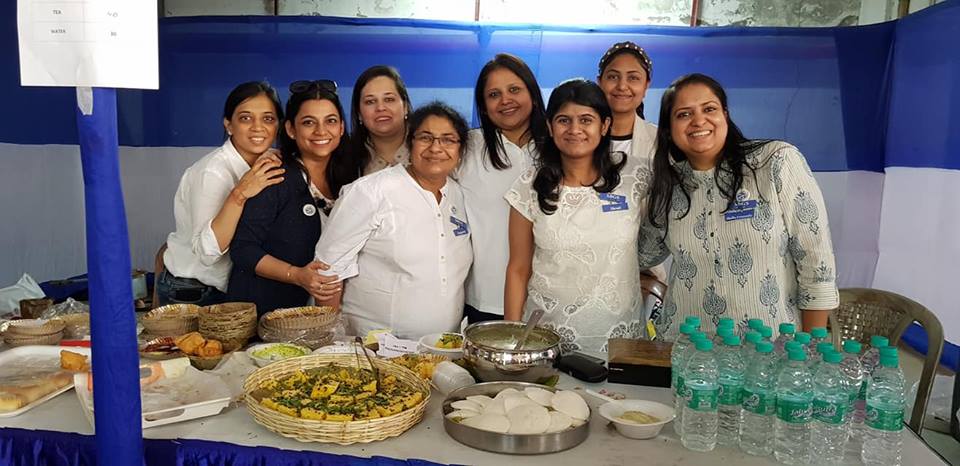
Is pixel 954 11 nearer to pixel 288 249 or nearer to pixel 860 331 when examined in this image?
pixel 860 331

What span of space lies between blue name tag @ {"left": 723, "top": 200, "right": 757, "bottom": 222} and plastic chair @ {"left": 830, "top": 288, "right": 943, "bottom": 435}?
1.04 metres

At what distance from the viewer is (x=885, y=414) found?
1.39 m

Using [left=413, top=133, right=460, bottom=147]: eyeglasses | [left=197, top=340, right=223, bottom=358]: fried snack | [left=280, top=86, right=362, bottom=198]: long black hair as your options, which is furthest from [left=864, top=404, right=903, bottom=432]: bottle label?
[left=280, top=86, right=362, bottom=198]: long black hair

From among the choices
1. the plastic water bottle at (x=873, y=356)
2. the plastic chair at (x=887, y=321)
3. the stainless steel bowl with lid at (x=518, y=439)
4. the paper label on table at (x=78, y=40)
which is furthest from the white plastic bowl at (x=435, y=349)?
the plastic chair at (x=887, y=321)

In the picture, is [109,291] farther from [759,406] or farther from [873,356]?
[873,356]

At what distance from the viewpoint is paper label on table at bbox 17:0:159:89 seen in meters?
1.17

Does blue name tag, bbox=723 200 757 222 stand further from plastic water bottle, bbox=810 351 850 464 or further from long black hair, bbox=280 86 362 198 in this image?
long black hair, bbox=280 86 362 198

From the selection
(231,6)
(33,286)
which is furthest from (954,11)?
(33,286)

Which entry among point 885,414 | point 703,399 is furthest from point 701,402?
point 885,414

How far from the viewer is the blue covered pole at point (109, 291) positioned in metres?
1.26

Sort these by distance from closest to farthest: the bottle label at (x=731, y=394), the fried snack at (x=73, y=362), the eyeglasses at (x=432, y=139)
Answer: the bottle label at (x=731, y=394), the fried snack at (x=73, y=362), the eyeglasses at (x=432, y=139)

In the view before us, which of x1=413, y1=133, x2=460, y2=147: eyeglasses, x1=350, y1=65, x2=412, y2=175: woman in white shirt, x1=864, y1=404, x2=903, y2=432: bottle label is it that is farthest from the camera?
x1=350, y1=65, x2=412, y2=175: woman in white shirt

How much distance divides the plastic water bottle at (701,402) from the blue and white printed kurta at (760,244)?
2.36ft

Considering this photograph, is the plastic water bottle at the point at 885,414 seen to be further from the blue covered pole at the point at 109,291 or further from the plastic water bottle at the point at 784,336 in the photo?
the blue covered pole at the point at 109,291
